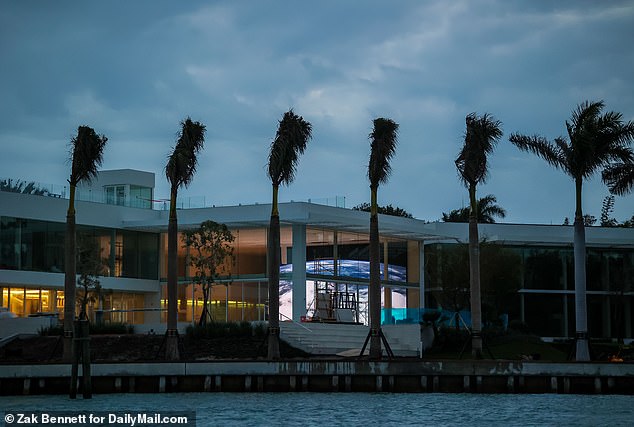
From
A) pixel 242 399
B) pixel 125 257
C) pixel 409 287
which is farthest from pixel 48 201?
pixel 242 399

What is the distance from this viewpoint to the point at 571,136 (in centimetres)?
4269

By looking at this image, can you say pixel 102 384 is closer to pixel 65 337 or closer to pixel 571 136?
pixel 65 337

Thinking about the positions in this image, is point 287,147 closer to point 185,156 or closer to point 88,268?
point 185,156

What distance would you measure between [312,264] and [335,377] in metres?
19.8

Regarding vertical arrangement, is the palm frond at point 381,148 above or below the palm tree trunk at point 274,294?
above

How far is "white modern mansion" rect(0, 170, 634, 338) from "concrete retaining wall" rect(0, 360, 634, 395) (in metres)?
17.1

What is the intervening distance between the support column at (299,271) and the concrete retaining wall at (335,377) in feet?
58.0

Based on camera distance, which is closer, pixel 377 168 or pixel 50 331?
pixel 377 168

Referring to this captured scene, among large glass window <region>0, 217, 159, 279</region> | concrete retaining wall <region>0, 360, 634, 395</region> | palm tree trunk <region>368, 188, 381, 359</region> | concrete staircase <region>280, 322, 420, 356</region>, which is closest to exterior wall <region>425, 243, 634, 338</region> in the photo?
concrete staircase <region>280, 322, 420, 356</region>

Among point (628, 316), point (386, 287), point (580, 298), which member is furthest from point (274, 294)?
point (628, 316)

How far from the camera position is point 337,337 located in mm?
52219

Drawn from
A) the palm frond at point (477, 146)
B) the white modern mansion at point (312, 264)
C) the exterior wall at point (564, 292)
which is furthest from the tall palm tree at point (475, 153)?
the exterior wall at point (564, 292)

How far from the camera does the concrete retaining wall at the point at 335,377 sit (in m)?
38.0

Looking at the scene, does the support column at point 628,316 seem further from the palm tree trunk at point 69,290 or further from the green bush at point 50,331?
the palm tree trunk at point 69,290
